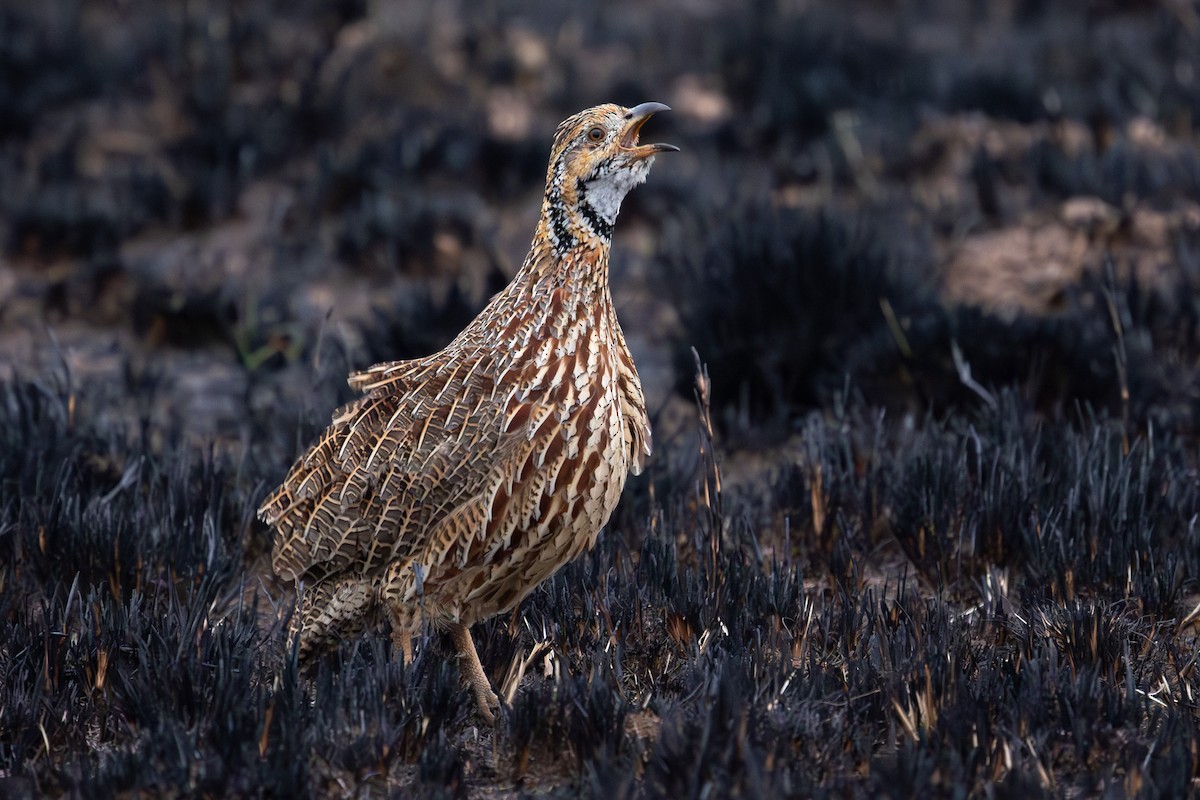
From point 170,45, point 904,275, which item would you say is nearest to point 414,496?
point 904,275

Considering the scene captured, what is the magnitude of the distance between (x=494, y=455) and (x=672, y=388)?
6.63 feet

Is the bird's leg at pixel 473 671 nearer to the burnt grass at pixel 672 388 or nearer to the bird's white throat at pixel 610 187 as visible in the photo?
the burnt grass at pixel 672 388

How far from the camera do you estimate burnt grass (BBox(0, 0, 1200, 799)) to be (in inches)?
135

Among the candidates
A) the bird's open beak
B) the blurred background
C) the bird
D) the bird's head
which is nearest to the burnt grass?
the blurred background

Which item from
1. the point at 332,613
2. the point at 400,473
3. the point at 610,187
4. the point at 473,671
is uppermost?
the point at 610,187

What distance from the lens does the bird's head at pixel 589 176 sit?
3781mm

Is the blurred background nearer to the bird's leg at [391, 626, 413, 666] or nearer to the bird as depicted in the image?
Answer: the bird

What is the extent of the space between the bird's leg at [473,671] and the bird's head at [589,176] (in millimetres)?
967

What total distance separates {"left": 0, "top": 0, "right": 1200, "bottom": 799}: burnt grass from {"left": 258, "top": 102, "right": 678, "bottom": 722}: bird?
0.52 ft

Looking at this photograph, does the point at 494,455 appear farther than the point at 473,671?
No

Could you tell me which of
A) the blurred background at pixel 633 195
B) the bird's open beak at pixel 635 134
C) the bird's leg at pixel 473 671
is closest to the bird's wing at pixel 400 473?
the bird's leg at pixel 473 671

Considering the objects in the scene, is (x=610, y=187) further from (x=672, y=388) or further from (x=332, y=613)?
(x=672, y=388)

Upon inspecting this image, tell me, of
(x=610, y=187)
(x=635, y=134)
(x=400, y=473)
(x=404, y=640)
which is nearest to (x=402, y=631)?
A: (x=404, y=640)

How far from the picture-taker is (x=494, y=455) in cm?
362
